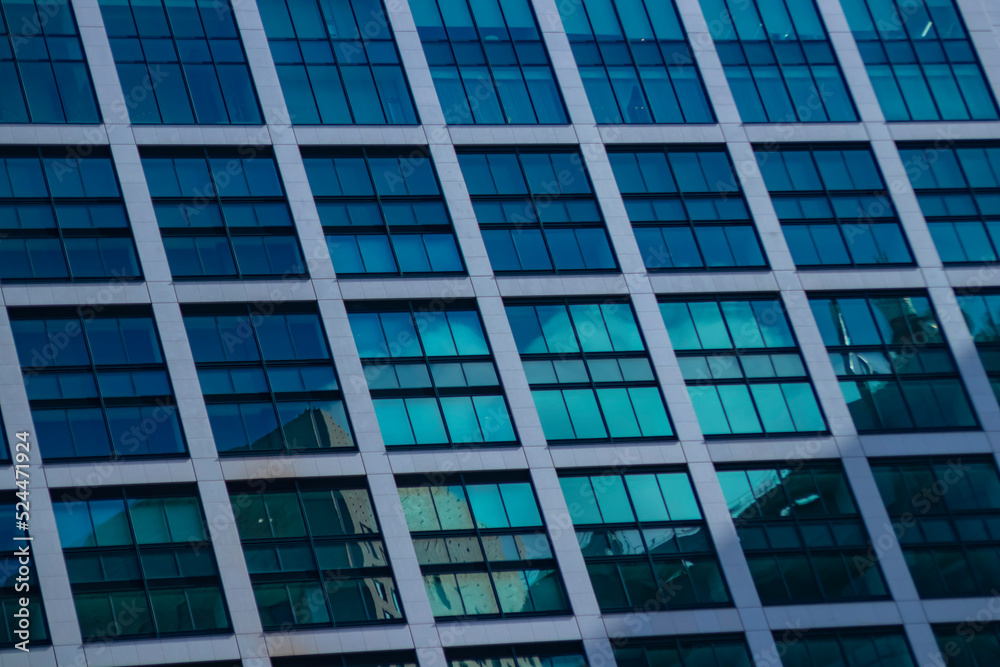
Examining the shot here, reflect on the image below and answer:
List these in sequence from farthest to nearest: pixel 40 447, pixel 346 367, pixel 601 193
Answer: pixel 601 193, pixel 346 367, pixel 40 447

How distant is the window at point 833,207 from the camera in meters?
45.8

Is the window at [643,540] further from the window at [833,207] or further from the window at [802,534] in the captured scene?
the window at [833,207]

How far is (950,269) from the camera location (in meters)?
45.8

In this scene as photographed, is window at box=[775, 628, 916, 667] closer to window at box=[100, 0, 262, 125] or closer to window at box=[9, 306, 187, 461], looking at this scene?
window at box=[9, 306, 187, 461]

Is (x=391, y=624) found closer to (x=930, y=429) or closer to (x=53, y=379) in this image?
(x=53, y=379)

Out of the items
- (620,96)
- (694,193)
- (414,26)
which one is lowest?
(694,193)

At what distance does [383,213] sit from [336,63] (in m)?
5.47

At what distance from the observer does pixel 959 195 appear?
1854 inches

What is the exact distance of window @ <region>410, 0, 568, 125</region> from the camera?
4591 cm

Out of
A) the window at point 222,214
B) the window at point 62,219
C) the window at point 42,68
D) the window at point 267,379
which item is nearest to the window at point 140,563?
the window at point 267,379

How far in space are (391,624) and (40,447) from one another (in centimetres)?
1097

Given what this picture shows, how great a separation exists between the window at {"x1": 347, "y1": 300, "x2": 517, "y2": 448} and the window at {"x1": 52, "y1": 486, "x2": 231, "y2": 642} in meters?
6.35

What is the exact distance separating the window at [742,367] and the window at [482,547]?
6.47 m

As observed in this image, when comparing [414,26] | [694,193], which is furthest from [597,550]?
[414,26]
